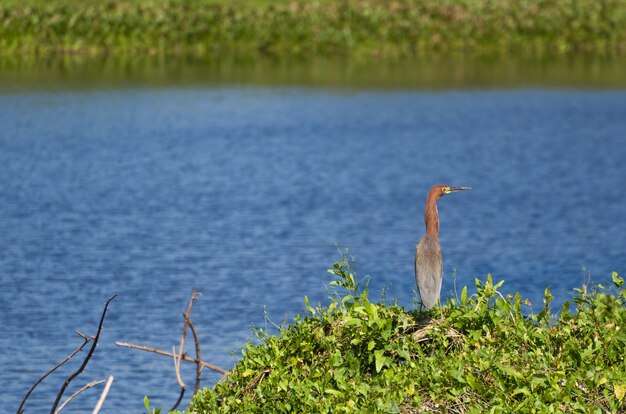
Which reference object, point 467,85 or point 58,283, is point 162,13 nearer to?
point 467,85

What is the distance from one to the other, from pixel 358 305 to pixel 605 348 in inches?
67.8

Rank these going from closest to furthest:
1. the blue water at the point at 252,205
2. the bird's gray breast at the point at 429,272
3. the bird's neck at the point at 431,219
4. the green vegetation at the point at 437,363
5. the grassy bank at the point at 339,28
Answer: the green vegetation at the point at 437,363 < the bird's gray breast at the point at 429,272 < the bird's neck at the point at 431,219 < the blue water at the point at 252,205 < the grassy bank at the point at 339,28

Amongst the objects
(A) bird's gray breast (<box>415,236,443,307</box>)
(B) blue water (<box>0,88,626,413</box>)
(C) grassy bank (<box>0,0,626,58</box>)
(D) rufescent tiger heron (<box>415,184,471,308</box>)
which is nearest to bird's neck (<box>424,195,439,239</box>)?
(D) rufescent tiger heron (<box>415,184,471,308</box>)

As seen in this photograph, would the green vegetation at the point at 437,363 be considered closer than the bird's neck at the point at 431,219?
Yes

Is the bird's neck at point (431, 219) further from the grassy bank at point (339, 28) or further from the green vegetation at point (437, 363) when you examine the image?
the grassy bank at point (339, 28)

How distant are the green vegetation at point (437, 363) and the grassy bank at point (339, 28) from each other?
39508 mm

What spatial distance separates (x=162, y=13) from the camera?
4912 cm

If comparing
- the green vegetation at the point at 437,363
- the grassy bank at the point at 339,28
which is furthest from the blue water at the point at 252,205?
the grassy bank at the point at 339,28

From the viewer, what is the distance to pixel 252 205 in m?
26.0

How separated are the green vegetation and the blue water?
3787 millimetres

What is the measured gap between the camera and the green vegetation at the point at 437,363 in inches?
366

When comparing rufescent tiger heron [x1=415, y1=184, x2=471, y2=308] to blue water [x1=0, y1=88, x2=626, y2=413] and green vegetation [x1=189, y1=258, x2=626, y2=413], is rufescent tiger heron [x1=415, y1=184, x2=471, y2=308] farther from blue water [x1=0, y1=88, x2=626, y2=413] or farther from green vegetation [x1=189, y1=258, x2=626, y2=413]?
blue water [x1=0, y1=88, x2=626, y2=413]

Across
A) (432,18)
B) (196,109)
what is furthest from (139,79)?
(432,18)

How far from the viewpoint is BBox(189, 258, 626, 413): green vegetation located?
929cm
